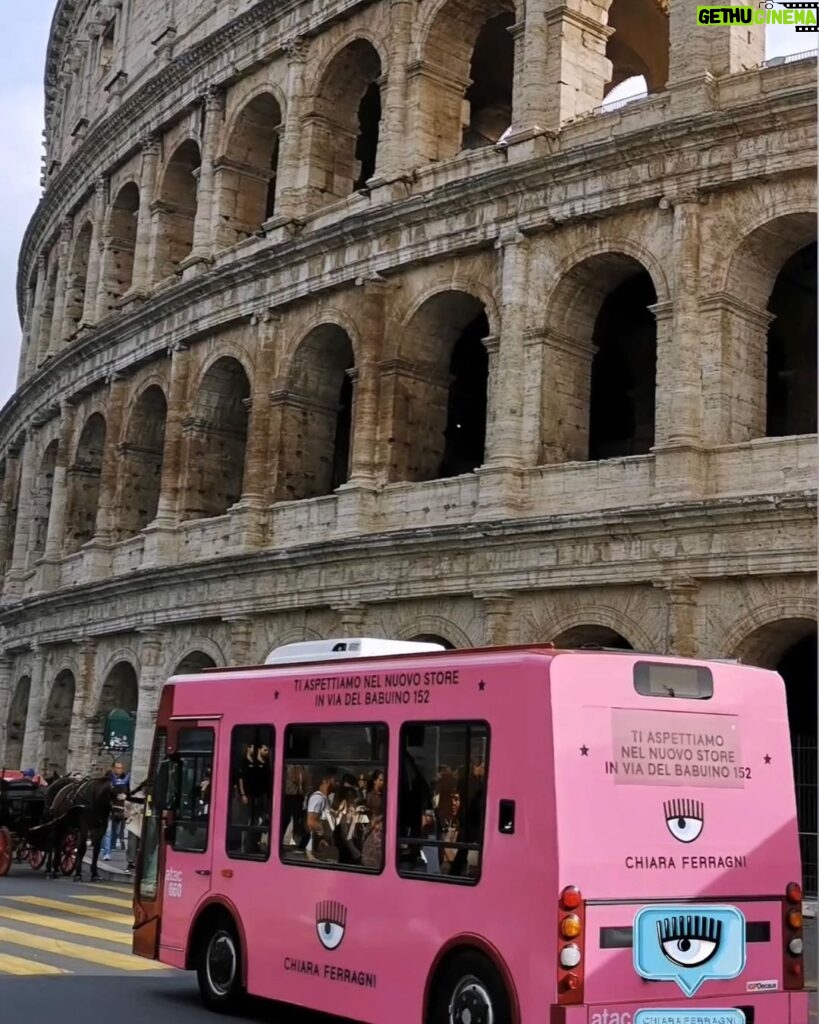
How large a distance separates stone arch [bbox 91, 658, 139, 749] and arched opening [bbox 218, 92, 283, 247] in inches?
326

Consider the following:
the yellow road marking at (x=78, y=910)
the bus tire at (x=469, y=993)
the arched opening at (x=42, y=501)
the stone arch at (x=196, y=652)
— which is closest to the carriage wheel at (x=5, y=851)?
the yellow road marking at (x=78, y=910)

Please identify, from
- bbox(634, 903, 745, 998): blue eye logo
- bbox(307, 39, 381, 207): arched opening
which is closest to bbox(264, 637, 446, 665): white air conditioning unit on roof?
bbox(634, 903, 745, 998): blue eye logo

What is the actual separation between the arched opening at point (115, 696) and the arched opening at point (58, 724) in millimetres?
2005

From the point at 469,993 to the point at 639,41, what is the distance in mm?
21886

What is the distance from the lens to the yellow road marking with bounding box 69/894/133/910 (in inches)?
627

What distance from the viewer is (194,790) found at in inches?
405

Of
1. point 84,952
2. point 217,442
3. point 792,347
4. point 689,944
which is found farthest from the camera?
point 217,442

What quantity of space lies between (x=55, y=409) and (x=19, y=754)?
25.3ft

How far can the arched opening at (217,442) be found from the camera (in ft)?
83.8

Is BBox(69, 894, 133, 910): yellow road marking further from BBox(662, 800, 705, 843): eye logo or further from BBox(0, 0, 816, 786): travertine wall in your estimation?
BBox(662, 800, 705, 843): eye logo

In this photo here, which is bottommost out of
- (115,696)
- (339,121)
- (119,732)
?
(119,732)

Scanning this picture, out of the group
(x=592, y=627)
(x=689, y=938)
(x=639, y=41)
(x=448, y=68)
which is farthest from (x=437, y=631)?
(x=639, y=41)

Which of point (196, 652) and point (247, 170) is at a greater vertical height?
point (247, 170)

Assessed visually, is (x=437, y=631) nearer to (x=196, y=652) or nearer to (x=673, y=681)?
(x=196, y=652)
